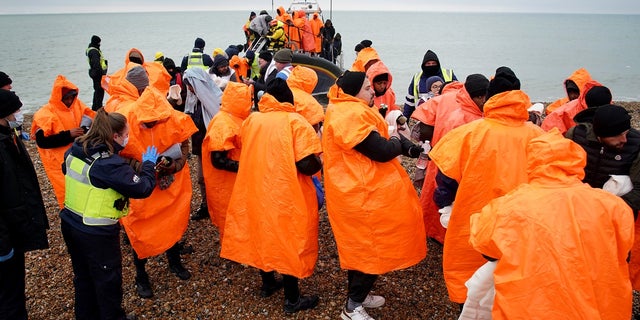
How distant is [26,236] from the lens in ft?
11.6

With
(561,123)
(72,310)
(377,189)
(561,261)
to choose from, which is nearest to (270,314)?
(377,189)

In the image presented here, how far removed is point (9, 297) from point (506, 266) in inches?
145

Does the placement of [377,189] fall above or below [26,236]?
above

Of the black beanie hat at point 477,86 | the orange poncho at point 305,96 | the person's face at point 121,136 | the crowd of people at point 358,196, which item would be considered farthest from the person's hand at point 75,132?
the black beanie hat at point 477,86

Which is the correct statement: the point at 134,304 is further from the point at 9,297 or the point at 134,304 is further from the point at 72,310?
the point at 9,297

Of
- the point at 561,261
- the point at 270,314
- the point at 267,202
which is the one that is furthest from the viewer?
the point at 270,314

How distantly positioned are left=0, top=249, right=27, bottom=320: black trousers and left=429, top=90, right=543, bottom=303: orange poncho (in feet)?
11.1

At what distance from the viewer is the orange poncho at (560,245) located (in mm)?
2225

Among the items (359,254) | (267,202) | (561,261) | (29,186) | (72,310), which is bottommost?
(72,310)

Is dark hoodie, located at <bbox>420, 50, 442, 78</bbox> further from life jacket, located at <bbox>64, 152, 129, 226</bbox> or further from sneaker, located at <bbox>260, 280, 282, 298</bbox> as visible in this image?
life jacket, located at <bbox>64, 152, 129, 226</bbox>

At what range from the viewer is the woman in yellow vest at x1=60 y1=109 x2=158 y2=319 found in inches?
127

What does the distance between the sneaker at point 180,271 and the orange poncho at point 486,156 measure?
9.26 feet

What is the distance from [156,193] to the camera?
4.18 meters

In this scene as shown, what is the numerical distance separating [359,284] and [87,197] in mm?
2223
